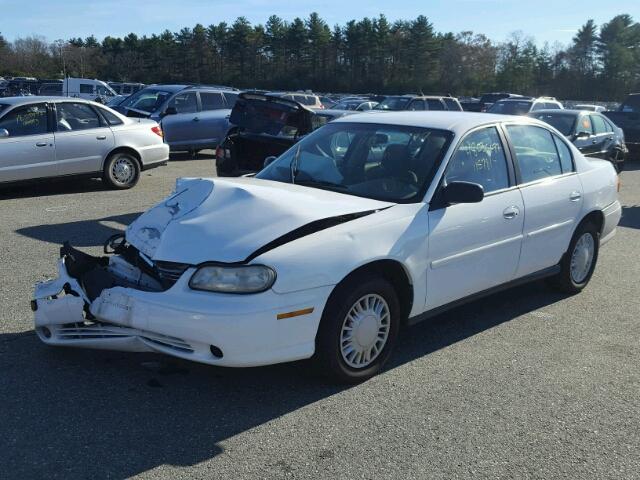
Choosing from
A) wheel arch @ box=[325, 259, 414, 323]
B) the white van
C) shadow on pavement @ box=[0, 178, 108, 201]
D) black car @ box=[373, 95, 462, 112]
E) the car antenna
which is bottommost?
shadow on pavement @ box=[0, 178, 108, 201]

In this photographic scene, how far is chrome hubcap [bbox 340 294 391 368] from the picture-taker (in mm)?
3969

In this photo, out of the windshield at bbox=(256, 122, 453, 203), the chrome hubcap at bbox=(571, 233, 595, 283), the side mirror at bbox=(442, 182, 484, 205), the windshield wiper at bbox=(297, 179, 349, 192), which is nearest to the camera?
the side mirror at bbox=(442, 182, 484, 205)

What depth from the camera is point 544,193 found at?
536cm

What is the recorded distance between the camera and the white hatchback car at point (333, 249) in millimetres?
3588

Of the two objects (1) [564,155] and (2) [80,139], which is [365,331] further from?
(2) [80,139]

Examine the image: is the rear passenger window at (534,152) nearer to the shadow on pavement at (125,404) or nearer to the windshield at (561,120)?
the shadow on pavement at (125,404)

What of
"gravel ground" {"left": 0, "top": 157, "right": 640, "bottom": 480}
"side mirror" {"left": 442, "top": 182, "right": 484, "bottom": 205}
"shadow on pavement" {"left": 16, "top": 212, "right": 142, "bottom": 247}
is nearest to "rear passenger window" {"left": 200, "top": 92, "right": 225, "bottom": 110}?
"shadow on pavement" {"left": 16, "top": 212, "right": 142, "bottom": 247}

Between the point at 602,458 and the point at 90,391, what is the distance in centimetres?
285

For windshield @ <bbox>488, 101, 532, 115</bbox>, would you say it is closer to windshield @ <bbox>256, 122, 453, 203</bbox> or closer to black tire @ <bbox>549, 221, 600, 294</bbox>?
black tire @ <bbox>549, 221, 600, 294</bbox>

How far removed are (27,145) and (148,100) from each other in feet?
24.0

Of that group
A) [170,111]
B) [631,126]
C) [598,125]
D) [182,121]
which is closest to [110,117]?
[170,111]

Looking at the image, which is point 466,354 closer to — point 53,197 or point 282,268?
point 282,268

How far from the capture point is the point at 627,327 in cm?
534

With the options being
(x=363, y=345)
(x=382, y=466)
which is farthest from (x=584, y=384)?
(x=382, y=466)
